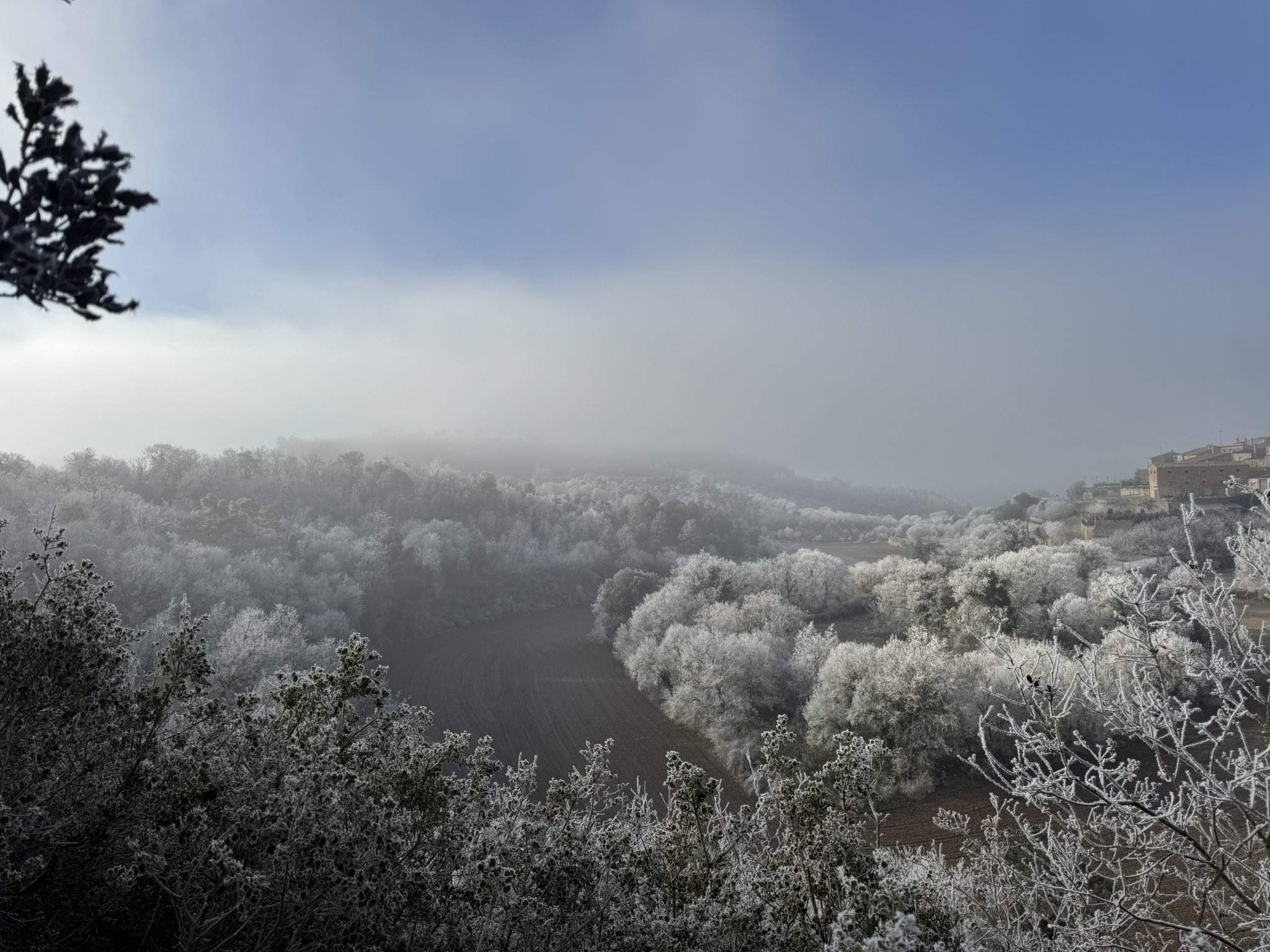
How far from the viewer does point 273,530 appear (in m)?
42.5

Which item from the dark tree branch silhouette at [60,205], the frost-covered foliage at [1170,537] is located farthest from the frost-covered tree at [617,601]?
the dark tree branch silhouette at [60,205]

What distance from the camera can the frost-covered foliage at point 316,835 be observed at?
15.0 ft

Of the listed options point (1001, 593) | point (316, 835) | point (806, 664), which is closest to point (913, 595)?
point (1001, 593)

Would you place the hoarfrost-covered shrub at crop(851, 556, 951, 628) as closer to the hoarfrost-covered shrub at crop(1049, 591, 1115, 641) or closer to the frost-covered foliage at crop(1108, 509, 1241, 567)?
the hoarfrost-covered shrub at crop(1049, 591, 1115, 641)

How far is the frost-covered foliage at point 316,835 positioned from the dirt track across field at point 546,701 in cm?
1559

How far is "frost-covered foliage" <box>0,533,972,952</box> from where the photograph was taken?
4.59 m

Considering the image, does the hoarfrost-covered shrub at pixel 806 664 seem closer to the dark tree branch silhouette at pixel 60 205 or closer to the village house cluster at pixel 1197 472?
the dark tree branch silhouette at pixel 60 205

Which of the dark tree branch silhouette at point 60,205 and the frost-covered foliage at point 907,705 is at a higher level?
the dark tree branch silhouette at point 60,205

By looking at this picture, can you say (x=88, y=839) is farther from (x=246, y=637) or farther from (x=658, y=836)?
(x=246, y=637)

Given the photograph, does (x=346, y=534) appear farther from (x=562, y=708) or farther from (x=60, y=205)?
(x=60, y=205)

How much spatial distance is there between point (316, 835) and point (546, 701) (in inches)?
1117

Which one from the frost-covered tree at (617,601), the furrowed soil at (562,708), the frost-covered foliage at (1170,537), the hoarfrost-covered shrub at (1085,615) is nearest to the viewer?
the furrowed soil at (562,708)

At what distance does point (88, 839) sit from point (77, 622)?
2.03 m

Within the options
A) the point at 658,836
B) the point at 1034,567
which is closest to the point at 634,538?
the point at 1034,567
